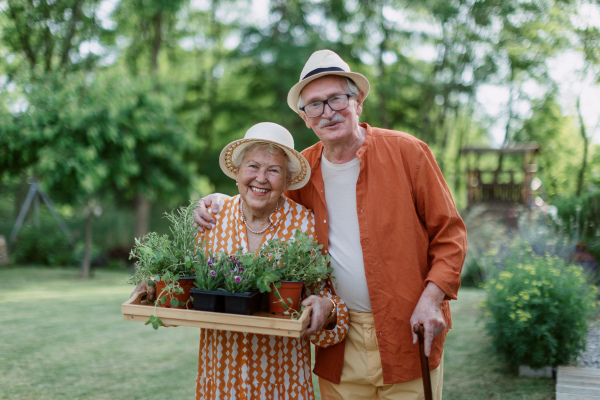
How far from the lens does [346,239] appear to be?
232 cm

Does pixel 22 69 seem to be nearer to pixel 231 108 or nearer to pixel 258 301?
pixel 231 108

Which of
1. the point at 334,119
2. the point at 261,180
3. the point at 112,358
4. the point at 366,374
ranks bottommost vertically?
the point at 112,358

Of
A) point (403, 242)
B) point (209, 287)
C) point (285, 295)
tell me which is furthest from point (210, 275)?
point (403, 242)

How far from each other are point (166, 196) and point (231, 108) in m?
6.09

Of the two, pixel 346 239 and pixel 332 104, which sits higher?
pixel 332 104

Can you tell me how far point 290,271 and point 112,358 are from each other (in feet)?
13.1

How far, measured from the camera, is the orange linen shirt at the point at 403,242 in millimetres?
2199

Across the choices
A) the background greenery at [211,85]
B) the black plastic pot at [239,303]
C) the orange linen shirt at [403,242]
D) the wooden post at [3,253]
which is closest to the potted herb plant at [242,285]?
the black plastic pot at [239,303]

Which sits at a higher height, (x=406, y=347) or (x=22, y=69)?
(x=22, y=69)

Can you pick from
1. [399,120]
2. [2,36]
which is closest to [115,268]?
[2,36]

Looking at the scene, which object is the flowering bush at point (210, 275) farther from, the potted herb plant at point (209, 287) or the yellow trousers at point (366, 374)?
the yellow trousers at point (366, 374)

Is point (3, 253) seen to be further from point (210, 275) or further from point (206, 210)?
point (210, 275)

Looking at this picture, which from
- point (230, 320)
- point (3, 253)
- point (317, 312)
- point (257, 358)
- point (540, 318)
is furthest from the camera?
point (3, 253)

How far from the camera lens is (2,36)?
13.7 m
